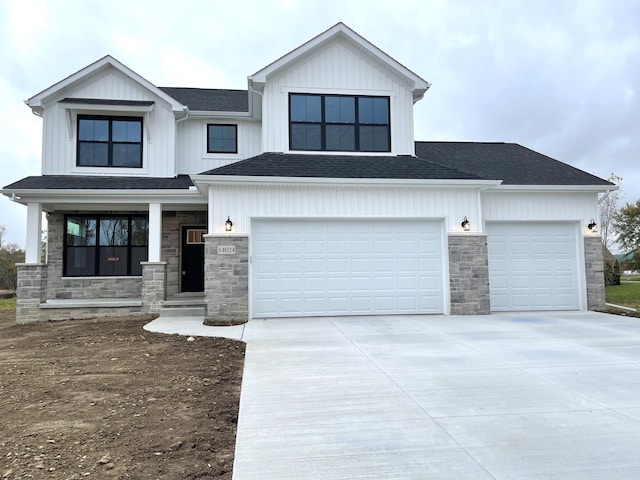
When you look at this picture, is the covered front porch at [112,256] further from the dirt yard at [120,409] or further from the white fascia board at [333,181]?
the dirt yard at [120,409]

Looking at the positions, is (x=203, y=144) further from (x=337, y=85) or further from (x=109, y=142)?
(x=337, y=85)

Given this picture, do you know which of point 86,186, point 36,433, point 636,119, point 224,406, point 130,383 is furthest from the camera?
point 636,119

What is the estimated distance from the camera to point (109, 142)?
40.9ft

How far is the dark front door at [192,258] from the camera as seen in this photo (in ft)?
43.5

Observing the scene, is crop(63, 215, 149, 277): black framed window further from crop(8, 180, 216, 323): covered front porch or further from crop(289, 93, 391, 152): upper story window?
crop(289, 93, 391, 152): upper story window

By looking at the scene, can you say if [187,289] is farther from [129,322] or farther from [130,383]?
[130,383]

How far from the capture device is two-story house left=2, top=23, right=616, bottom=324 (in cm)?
1003

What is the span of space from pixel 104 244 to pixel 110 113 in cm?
397

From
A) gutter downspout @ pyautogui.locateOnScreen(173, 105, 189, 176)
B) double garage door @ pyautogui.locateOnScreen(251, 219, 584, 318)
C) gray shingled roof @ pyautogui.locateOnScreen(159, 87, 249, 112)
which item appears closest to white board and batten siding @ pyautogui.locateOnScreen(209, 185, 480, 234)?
double garage door @ pyautogui.locateOnScreen(251, 219, 584, 318)

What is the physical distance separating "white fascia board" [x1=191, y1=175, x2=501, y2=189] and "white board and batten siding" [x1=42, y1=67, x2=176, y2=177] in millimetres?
3655

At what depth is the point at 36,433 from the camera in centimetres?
354

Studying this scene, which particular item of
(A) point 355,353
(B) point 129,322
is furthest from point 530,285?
(B) point 129,322

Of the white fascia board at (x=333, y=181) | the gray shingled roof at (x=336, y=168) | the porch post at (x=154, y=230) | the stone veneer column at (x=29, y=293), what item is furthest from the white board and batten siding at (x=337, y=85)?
the stone veneer column at (x=29, y=293)

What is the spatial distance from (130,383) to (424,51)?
2131cm
